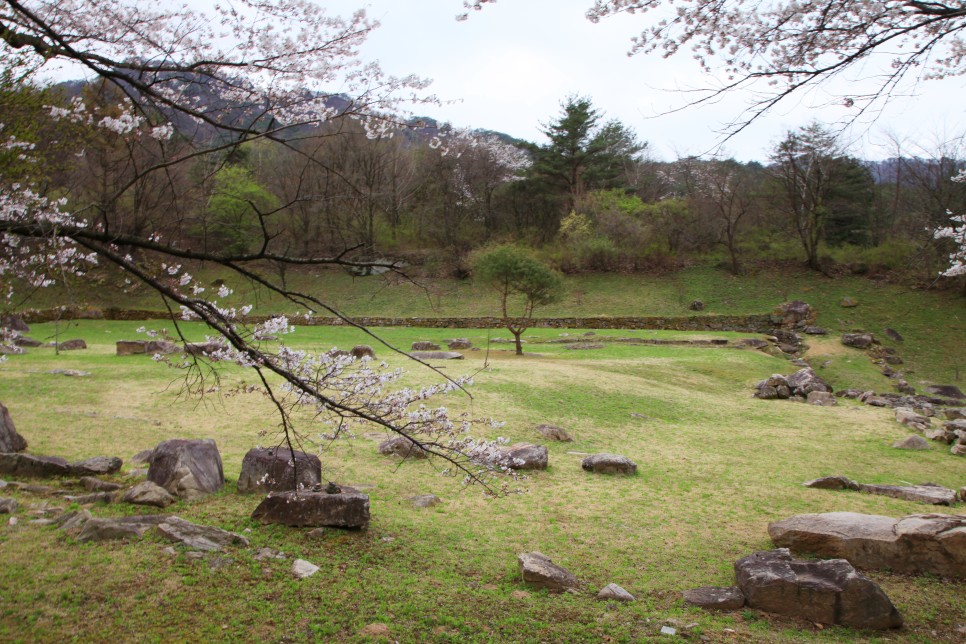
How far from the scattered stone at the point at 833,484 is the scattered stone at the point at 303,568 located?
6.93 metres

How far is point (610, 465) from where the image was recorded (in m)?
9.03

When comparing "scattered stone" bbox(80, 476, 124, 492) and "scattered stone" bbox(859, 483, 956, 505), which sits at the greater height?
"scattered stone" bbox(80, 476, 124, 492)

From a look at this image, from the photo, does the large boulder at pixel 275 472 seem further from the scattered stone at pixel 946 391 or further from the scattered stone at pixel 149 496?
the scattered stone at pixel 946 391

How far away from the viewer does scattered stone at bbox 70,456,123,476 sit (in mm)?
7094

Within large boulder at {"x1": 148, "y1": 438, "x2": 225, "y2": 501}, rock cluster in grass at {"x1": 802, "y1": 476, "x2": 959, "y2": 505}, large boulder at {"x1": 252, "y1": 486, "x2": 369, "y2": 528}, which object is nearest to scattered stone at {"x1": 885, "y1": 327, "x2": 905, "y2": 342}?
rock cluster in grass at {"x1": 802, "y1": 476, "x2": 959, "y2": 505}

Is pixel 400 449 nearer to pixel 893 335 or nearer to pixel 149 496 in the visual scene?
pixel 149 496

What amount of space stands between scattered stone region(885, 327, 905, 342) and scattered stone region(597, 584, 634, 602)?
2950 centimetres

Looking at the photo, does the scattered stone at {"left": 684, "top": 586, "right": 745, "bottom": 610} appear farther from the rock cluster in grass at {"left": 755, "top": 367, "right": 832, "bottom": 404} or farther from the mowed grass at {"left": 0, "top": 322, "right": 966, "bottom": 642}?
the rock cluster in grass at {"left": 755, "top": 367, "right": 832, "bottom": 404}

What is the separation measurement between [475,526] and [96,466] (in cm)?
432

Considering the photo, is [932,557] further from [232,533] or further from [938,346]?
[938,346]

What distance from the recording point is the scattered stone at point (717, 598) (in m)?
4.84

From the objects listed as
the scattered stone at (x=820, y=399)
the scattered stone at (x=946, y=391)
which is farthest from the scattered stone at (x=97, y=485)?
the scattered stone at (x=946, y=391)

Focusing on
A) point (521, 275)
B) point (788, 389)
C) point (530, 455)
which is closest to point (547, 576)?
point (530, 455)

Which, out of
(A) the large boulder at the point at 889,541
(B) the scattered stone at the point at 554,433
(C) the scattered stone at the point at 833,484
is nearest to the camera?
(A) the large boulder at the point at 889,541
